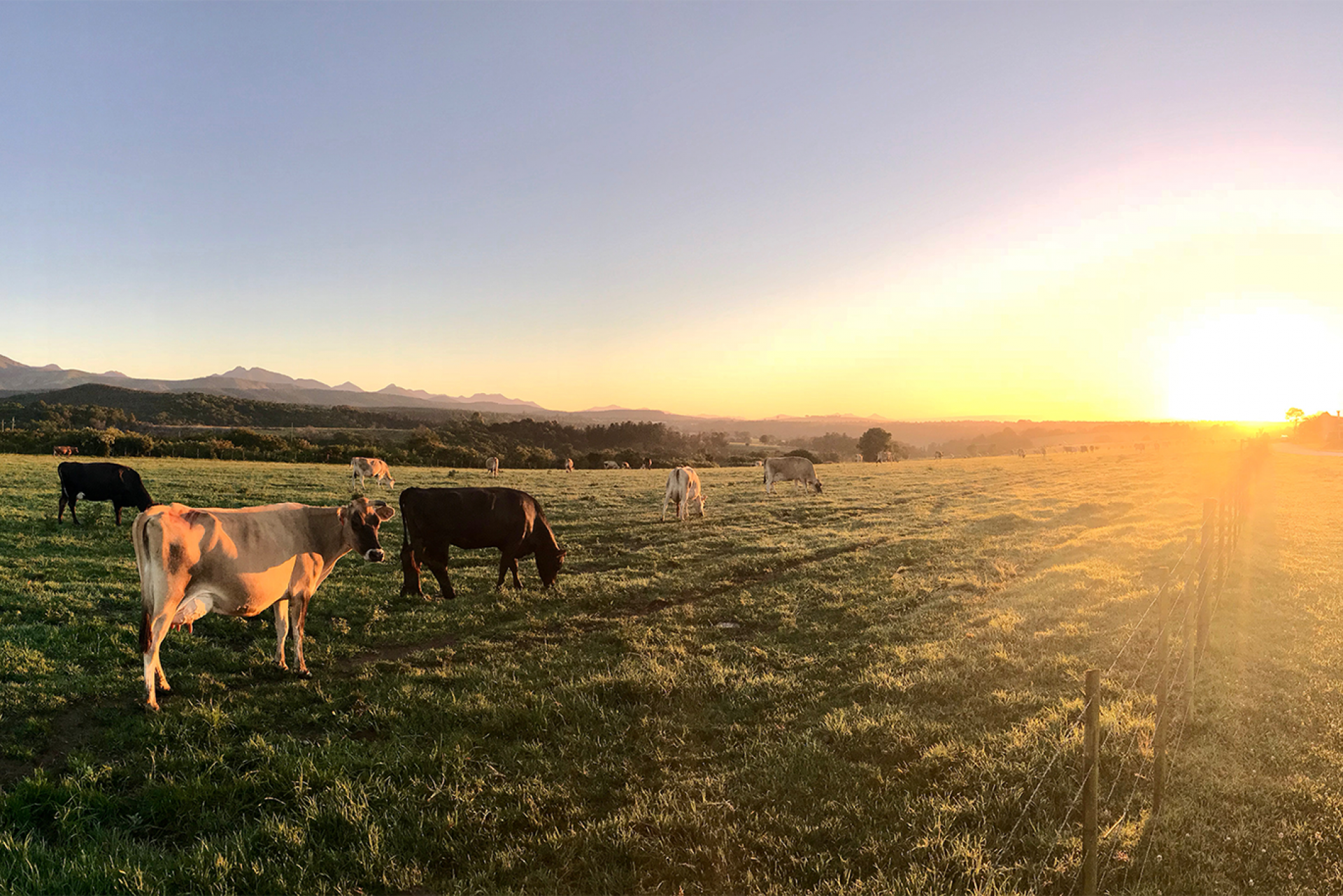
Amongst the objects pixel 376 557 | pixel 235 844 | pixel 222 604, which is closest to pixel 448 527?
pixel 376 557

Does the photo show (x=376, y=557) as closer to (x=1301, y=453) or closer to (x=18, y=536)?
(x=18, y=536)

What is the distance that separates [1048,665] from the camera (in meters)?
8.29

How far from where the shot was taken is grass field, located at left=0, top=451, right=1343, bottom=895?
4496mm

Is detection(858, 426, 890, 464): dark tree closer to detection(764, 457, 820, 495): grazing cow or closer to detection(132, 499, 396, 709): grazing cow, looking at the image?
detection(764, 457, 820, 495): grazing cow

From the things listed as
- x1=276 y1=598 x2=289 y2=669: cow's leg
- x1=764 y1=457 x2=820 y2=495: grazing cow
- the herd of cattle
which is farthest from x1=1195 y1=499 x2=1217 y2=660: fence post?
x1=764 y1=457 x2=820 y2=495: grazing cow

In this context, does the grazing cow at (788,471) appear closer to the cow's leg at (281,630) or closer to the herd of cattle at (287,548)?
the herd of cattle at (287,548)

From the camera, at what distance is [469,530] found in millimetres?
12414

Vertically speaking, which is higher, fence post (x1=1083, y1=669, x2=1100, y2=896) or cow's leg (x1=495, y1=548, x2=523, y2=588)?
fence post (x1=1083, y1=669, x2=1100, y2=896)

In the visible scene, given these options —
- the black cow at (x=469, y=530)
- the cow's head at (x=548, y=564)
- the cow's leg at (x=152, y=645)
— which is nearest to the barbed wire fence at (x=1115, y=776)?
the cow's leg at (x=152, y=645)

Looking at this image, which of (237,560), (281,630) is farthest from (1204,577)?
(237,560)

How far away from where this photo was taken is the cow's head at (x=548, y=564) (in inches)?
494

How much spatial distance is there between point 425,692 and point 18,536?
1436 cm

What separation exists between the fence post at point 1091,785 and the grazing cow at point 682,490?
17983 mm

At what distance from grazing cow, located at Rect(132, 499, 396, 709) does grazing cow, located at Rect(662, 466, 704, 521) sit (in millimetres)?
13293
